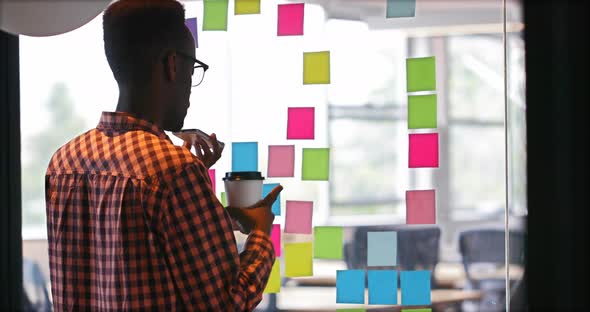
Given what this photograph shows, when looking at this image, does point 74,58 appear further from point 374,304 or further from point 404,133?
point 374,304

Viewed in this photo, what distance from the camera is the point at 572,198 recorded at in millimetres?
594

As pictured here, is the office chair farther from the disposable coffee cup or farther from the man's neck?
the man's neck

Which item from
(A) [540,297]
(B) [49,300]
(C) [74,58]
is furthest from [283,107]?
(A) [540,297]

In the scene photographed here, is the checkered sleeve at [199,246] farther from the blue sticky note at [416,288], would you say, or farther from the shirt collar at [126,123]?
the blue sticky note at [416,288]

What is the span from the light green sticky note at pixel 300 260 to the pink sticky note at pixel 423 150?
0.39m

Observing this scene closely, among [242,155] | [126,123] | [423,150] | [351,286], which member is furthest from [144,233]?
[423,150]

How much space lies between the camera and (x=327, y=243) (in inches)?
79.0

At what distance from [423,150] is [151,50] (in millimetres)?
878

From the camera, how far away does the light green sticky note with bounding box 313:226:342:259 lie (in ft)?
6.57

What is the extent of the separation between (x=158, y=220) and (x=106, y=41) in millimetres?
427

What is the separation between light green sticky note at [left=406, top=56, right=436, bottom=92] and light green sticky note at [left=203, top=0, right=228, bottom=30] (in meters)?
0.57

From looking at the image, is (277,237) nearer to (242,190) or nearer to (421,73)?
(242,190)

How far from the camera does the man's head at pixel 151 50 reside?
1.45m

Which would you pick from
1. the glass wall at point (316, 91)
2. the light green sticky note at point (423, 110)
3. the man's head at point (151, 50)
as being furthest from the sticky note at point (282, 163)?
the man's head at point (151, 50)
